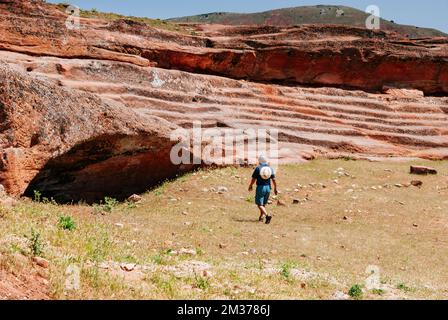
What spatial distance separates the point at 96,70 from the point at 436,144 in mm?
18002

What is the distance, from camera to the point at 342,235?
12625 mm

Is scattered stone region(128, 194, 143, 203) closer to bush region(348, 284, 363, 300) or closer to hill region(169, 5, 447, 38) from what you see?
bush region(348, 284, 363, 300)

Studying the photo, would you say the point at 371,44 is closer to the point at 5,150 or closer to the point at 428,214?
the point at 428,214

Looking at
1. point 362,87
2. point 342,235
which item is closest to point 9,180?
point 342,235

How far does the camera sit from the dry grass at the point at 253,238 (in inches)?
254

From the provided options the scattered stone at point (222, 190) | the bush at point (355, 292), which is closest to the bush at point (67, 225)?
the bush at point (355, 292)

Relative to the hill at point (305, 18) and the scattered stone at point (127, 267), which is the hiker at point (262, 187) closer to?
the scattered stone at point (127, 267)

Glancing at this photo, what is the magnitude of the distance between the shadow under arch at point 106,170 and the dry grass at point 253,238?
0.87 metres

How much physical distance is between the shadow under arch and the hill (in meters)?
86.5

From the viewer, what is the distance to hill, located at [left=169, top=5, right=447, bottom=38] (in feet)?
331

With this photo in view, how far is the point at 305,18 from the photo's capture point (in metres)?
106

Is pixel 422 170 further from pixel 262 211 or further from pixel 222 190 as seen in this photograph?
pixel 262 211

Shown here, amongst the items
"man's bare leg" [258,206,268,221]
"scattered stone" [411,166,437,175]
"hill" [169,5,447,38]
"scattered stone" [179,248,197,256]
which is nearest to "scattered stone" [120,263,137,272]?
"scattered stone" [179,248,197,256]

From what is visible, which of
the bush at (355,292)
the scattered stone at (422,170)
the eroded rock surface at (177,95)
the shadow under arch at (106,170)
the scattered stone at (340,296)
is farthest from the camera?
the scattered stone at (422,170)
